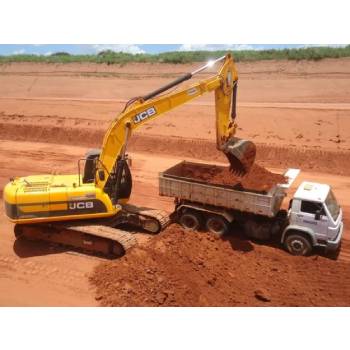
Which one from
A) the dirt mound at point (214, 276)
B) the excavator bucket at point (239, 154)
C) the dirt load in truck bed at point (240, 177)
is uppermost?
the excavator bucket at point (239, 154)

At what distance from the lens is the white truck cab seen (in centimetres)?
1006

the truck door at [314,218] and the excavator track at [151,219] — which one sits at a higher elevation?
the truck door at [314,218]

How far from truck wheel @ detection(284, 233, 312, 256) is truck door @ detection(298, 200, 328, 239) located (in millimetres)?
339

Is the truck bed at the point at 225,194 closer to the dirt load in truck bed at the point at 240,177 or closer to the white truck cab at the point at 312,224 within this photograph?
the dirt load in truck bed at the point at 240,177

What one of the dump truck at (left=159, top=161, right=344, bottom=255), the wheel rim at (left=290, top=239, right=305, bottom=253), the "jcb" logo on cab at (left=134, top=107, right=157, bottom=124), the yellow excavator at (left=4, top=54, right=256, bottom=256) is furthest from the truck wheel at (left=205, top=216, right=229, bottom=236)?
the "jcb" logo on cab at (left=134, top=107, right=157, bottom=124)

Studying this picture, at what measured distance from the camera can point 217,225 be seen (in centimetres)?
1137

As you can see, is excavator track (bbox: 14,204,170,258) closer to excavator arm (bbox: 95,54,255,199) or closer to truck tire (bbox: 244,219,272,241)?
excavator arm (bbox: 95,54,255,199)

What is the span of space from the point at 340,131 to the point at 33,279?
16.5m

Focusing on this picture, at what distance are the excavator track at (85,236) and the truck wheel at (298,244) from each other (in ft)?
12.9

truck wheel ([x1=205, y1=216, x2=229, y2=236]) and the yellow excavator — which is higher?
the yellow excavator

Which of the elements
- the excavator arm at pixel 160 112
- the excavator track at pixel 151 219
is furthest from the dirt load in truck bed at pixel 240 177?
the excavator track at pixel 151 219

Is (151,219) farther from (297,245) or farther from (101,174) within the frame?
(297,245)

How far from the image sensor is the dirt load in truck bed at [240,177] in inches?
433

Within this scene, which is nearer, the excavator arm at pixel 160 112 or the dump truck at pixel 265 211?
the dump truck at pixel 265 211
